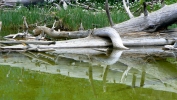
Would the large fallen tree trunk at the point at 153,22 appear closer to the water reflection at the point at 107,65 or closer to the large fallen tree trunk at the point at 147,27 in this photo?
the large fallen tree trunk at the point at 147,27

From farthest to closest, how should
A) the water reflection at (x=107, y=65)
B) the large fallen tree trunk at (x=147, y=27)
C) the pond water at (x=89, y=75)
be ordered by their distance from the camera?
the large fallen tree trunk at (x=147, y=27) → the water reflection at (x=107, y=65) → the pond water at (x=89, y=75)

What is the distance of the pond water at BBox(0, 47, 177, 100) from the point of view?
4375 mm

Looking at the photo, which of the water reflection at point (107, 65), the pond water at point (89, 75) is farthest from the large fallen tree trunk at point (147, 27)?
the pond water at point (89, 75)

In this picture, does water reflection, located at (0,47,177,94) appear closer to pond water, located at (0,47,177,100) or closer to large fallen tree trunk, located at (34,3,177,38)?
pond water, located at (0,47,177,100)

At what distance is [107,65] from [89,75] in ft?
2.79

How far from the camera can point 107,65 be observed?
6340 mm

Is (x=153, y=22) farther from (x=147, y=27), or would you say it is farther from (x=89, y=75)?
(x=89, y=75)

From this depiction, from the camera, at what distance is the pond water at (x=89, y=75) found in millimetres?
4375

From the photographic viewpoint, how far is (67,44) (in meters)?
8.10

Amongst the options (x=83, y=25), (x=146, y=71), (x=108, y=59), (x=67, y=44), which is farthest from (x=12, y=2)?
(x=146, y=71)

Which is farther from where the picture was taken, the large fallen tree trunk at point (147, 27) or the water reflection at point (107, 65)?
the large fallen tree trunk at point (147, 27)

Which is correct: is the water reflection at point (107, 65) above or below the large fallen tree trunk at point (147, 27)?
below

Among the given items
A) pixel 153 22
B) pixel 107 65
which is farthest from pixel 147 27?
pixel 107 65

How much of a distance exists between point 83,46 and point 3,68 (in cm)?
268
